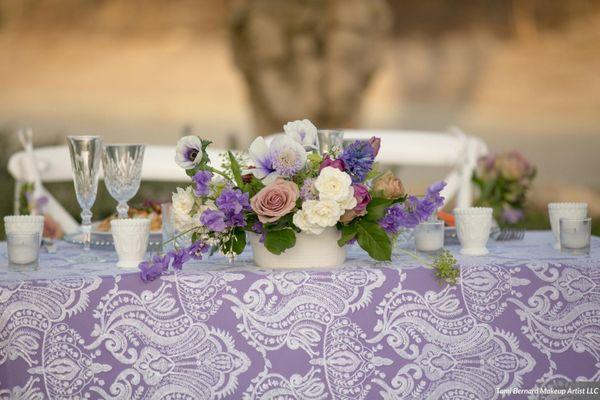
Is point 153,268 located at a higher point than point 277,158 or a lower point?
lower

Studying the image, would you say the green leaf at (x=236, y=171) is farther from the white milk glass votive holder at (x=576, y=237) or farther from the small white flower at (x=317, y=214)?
the white milk glass votive holder at (x=576, y=237)

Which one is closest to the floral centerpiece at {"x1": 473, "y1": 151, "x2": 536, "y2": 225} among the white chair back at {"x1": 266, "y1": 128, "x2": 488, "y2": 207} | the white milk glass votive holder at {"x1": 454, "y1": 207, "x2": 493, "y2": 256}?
the white milk glass votive holder at {"x1": 454, "y1": 207, "x2": 493, "y2": 256}

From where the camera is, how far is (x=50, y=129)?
6.11 metres

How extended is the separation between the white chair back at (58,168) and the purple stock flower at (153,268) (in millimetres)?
1569

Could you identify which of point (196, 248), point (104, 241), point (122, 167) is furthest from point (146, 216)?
point (196, 248)

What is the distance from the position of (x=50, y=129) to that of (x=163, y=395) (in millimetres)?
4783

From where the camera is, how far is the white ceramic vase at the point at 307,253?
175 centimetres

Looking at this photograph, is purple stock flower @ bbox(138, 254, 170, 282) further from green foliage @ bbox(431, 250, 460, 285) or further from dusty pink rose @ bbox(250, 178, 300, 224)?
green foliage @ bbox(431, 250, 460, 285)

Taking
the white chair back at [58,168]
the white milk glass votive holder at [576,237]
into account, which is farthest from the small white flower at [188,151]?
the white chair back at [58,168]

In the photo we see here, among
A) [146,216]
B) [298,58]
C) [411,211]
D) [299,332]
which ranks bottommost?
[299,332]

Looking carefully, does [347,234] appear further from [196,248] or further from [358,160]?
[196,248]

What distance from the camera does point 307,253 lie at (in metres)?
1.76

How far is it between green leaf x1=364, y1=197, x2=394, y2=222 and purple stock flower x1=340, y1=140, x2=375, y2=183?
0.05 metres

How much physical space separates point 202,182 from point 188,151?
0.09 m
